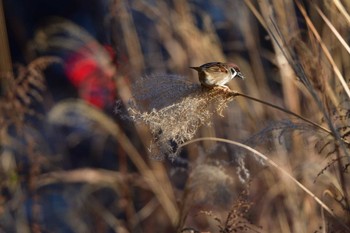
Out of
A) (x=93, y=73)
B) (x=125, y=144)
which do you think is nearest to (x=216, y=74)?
(x=125, y=144)

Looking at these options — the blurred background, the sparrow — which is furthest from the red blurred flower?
the sparrow

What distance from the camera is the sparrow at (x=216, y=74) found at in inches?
59.4

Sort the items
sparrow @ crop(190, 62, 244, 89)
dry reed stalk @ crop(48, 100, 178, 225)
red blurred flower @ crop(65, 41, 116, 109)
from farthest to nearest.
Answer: red blurred flower @ crop(65, 41, 116, 109), dry reed stalk @ crop(48, 100, 178, 225), sparrow @ crop(190, 62, 244, 89)

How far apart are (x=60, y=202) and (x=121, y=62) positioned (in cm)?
170

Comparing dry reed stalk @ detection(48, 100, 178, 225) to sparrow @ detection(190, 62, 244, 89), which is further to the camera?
dry reed stalk @ detection(48, 100, 178, 225)

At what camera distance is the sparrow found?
151 centimetres

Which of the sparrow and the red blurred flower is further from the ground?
the red blurred flower

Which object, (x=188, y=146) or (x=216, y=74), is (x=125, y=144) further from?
(x=216, y=74)

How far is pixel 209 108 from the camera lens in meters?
1.50

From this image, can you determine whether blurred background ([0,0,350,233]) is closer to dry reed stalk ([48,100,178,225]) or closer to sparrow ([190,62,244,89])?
dry reed stalk ([48,100,178,225])

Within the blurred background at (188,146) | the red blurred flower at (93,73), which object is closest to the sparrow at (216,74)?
the blurred background at (188,146)

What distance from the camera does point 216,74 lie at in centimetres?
156

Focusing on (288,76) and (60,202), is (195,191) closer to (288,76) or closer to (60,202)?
(288,76)

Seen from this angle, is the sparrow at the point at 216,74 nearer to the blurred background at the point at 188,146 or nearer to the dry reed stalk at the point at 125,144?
the blurred background at the point at 188,146
